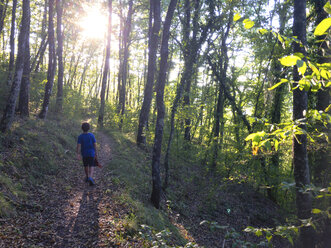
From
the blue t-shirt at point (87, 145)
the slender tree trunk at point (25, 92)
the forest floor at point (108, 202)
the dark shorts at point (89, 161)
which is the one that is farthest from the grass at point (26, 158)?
the blue t-shirt at point (87, 145)

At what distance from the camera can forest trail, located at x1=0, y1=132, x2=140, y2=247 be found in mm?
4758

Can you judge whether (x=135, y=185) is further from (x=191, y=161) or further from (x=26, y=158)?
(x=191, y=161)

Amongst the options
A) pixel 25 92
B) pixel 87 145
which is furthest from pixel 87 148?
pixel 25 92

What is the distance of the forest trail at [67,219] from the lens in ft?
15.6

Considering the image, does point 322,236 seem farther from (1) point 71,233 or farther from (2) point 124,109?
(2) point 124,109

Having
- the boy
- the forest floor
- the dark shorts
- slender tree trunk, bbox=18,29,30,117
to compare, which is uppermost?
slender tree trunk, bbox=18,29,30,117

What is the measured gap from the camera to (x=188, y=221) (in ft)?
30.6

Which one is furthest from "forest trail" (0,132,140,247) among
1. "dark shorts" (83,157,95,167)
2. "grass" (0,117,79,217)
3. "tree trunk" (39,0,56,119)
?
"tree trunk" (39,0,56,119)

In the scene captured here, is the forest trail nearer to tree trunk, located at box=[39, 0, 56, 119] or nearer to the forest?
the forest

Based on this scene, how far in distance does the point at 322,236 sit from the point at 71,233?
19.6 ft

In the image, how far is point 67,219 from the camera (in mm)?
5852

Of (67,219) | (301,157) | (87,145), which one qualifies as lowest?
(67,219)

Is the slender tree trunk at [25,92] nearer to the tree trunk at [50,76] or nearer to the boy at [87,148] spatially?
the tree trunk at [50,76]

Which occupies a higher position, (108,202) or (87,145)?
(87,145)
